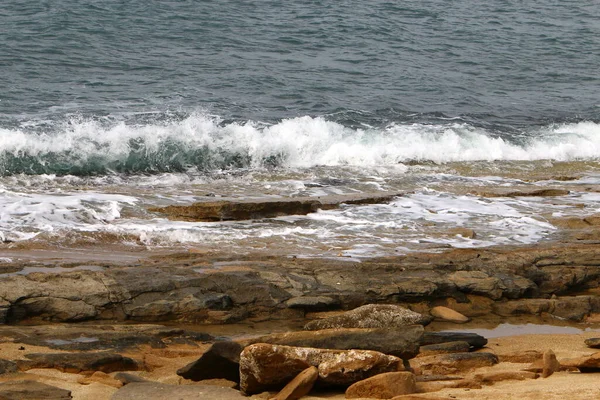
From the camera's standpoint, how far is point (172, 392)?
18.0 feet

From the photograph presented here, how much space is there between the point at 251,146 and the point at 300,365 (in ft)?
37.3

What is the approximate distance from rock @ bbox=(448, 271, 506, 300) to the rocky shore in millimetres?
14

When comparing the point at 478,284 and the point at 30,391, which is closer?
the point at 30,391

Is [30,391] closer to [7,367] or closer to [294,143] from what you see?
[7,367]

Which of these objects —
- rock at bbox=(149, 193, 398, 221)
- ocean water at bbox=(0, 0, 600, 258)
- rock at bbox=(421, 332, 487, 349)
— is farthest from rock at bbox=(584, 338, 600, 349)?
rock at bbox=(149, 193, 398, 221)

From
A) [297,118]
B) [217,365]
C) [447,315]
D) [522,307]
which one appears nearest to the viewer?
[217,365]

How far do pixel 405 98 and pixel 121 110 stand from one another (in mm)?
6661

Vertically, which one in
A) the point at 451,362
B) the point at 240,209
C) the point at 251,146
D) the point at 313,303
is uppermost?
the point at 451,362

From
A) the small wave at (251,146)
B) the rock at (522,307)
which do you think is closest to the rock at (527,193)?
the small wave at (251,146)

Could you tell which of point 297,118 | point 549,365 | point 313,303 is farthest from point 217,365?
point 297,118

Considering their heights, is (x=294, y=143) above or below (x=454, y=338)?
below

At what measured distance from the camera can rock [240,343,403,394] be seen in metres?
5.47

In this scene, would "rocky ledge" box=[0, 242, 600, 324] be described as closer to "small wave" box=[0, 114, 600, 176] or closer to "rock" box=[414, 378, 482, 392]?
"rock" box=[414, 378, 482, 392]

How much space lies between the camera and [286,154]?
16.7m
